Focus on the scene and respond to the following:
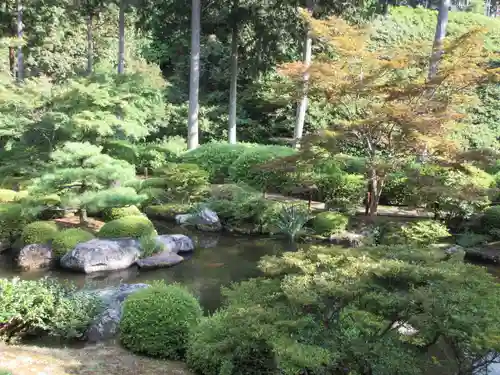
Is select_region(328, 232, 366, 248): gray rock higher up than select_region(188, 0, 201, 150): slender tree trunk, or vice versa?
select_region(188, 0, 201, 150): slender tree trunk

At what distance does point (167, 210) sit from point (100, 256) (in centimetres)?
381

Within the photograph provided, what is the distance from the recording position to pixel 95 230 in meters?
10.6

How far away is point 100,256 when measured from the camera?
891 cm

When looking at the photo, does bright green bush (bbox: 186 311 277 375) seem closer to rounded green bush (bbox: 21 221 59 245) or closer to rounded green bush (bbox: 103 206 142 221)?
rounded green bush (bbox: 21 221 59 245)

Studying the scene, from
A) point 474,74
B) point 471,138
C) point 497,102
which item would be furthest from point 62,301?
point 497,102

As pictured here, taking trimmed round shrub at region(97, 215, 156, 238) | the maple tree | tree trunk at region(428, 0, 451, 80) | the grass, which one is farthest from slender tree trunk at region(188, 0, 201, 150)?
the grass

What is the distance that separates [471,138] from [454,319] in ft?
58.6

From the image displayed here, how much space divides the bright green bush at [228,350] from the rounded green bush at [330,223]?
632 cm

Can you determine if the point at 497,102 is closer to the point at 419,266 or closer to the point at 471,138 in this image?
the point at 471,138

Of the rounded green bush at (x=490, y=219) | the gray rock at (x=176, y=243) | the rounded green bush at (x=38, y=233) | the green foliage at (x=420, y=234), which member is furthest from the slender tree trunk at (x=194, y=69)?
the rounded green bush at (x=490, y=219)

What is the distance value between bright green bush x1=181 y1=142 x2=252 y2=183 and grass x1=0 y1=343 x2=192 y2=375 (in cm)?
1046

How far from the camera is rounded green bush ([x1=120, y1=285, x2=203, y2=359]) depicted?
547cm

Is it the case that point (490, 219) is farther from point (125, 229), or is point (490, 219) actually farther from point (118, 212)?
point (118, 212)

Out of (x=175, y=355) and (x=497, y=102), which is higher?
(x=497, y=102)
